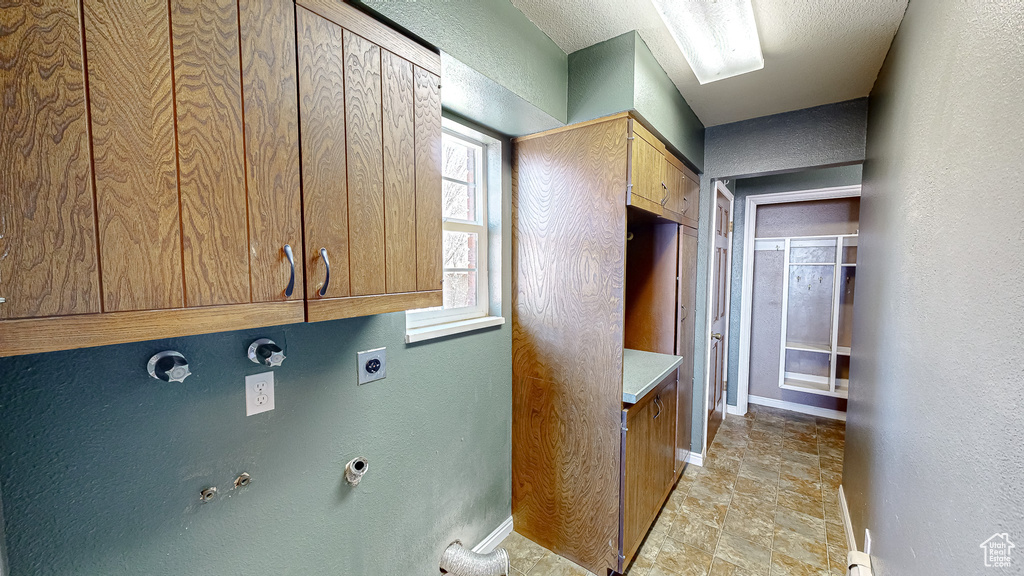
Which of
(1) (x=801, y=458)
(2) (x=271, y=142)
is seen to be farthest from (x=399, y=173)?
(1) (x=801, y=458)

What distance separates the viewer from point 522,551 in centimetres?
193

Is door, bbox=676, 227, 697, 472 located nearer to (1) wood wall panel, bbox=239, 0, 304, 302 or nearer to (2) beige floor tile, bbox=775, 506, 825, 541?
(2) beige floor tile, bbox=775, 506, 825, 541

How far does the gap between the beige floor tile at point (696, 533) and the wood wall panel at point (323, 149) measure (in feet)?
7.33

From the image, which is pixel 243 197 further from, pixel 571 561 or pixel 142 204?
pixel 571 561

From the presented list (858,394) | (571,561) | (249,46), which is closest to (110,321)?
(249,46)

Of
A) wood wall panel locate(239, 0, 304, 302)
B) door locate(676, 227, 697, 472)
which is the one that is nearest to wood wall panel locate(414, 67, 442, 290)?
wood wall panel locate(239, 0, 304, 302)

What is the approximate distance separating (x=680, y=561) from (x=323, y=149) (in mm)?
2380

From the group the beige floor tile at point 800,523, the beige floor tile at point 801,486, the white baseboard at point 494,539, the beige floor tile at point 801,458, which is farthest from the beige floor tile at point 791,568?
the white baseboard at point 494,539

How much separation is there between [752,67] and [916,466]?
161 cm

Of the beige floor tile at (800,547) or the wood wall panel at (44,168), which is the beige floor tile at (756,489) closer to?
the beige floor tile at (800,547)

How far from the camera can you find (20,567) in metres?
0.71

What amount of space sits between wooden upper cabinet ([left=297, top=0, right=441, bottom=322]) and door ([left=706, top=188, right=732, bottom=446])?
2.42m

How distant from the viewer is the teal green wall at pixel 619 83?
1.59 meters

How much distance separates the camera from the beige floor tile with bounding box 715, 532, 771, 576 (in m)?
1.84
